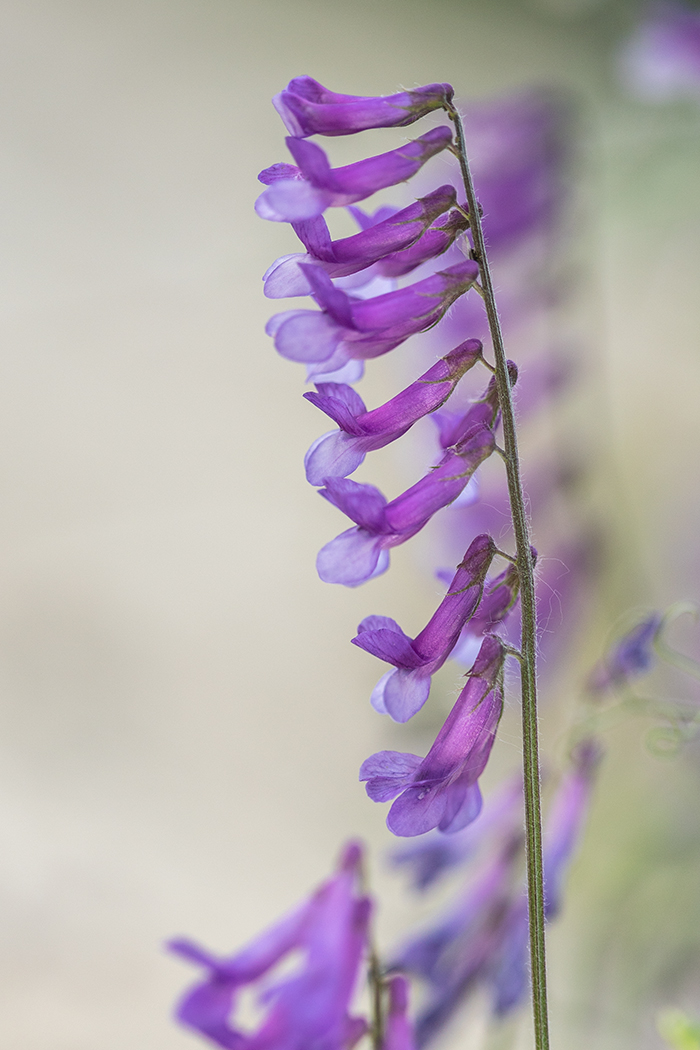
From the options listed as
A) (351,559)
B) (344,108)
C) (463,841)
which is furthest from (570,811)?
(344,108)

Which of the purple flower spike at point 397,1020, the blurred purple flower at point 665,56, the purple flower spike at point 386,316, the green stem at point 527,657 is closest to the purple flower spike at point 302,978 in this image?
the purple flower spike at point 397,1020

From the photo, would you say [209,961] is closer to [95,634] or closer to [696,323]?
[95,634]

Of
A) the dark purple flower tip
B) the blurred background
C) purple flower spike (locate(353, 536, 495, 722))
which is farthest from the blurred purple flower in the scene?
purple flower spike (locate(353, 536, 495, 722))

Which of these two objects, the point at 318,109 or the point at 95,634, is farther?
the point at 95,634

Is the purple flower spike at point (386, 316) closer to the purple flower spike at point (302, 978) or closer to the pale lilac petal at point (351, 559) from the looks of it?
the pale lilac petal at point (351, 559)

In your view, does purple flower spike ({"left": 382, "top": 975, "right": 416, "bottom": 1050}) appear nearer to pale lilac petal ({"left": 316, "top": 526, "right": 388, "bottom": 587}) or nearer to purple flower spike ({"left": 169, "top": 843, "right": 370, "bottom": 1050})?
purple flower spike ({"left": 169, "top": 843, "right": 370, "bottom": 1050})

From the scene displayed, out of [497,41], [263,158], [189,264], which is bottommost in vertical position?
[189,264]

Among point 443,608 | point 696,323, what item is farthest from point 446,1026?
point 696,323
